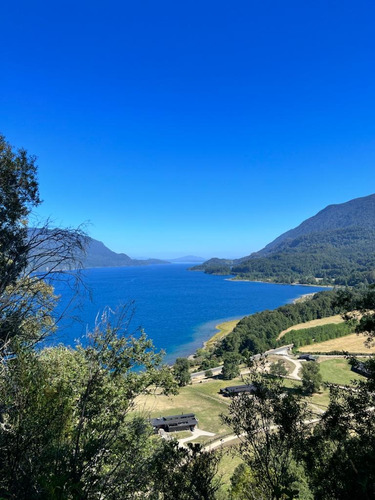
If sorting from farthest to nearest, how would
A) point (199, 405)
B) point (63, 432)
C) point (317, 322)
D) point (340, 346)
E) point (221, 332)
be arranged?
point (317, 322), point (221, 332), point (340, 346), point (199, 405), point (63, 432)

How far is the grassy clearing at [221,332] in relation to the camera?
190ft

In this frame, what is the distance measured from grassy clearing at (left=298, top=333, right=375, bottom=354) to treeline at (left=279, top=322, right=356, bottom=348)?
1.05m

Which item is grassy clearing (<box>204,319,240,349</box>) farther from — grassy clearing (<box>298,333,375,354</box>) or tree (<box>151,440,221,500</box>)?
tree (<box>151,440,221,500</box>)

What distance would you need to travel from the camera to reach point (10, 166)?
5.88 meters

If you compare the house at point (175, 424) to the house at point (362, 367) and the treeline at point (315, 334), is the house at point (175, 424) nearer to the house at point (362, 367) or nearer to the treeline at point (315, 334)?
the house at point (362, 367)

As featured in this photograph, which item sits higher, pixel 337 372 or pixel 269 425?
pixel 269 425

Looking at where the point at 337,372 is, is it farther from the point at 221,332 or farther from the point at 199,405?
the point at 221,332

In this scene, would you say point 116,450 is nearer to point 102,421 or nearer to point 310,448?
point 102,421

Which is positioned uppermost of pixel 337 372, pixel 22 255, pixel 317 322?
pixel 22 255

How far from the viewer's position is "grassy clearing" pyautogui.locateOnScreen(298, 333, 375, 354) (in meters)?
50.5

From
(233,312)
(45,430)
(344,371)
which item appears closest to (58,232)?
(45,430)

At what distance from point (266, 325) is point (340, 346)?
14419mm

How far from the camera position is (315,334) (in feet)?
196

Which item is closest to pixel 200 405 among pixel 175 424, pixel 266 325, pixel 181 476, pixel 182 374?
pixel 182 374
